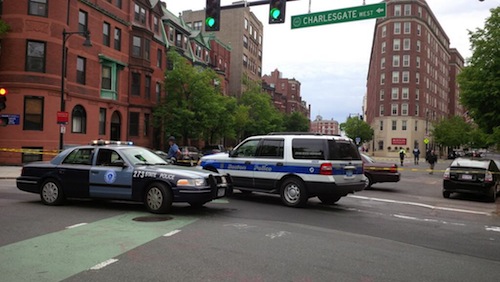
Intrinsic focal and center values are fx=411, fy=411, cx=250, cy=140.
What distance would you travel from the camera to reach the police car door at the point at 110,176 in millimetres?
9078

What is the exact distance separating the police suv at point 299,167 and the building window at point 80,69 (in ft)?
65.5

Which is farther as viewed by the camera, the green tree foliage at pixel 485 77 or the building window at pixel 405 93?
the building window at pixel 405 93

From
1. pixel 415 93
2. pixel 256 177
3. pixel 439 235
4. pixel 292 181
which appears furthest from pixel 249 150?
pixel 415 93

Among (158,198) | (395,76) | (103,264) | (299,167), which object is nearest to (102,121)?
(299,167)

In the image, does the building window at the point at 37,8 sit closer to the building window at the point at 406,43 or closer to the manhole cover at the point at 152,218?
the manhole cover at the point at 152,218

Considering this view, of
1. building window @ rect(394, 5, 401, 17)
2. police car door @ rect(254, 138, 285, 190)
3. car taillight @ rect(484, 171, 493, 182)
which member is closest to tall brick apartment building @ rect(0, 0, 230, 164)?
police car door @ rect(254, 138, 285, 190)

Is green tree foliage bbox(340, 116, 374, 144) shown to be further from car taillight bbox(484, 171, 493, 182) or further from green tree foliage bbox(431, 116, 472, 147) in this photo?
car taillight bbox(484, 171, 493, 182)

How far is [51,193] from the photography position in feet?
31.9

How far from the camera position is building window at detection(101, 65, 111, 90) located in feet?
99.4

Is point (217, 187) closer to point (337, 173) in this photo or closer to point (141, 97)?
point (337, 173)

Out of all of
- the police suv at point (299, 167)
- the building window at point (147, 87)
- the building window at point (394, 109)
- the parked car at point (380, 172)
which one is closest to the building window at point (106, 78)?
the building window at point (147, 87)

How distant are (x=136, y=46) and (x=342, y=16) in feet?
83.0

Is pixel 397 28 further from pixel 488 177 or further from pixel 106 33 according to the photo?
pixel 488 177

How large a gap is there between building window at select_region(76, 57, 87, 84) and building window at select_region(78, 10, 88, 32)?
1.97 m
